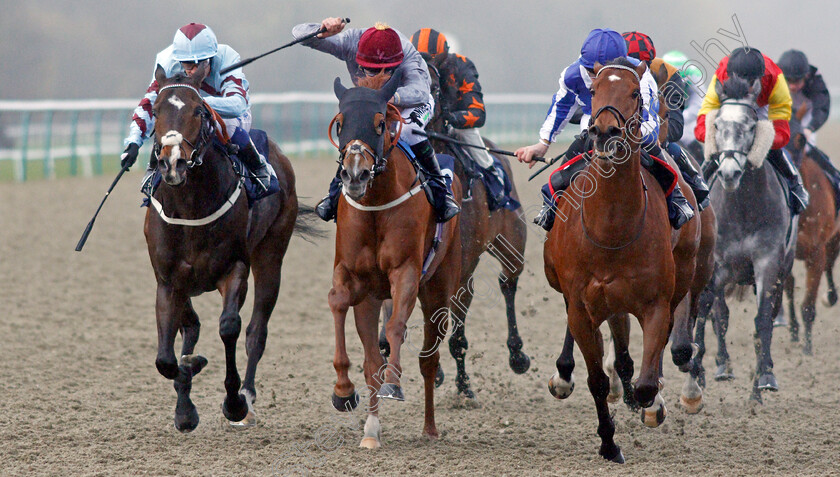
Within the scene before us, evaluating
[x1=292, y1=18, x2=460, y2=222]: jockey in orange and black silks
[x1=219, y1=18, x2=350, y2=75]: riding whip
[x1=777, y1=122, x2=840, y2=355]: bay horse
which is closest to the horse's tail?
[x1=292, y1=18, x2=460, y2=222]: jockey in orange and black silks

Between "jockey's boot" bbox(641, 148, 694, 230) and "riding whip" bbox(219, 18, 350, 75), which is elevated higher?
"riding whip" bbox(219, 18, 350, 75)

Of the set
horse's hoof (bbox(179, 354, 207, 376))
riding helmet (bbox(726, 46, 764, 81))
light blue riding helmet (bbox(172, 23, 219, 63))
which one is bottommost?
horse's hoof (bbox(179, 354, 207, 376))

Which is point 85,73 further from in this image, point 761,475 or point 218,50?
point 761,475

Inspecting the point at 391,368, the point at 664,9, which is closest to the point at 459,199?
the point at 391,368

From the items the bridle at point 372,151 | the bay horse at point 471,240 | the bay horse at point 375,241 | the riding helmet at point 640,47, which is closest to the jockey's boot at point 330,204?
the bay horse at point 375,241

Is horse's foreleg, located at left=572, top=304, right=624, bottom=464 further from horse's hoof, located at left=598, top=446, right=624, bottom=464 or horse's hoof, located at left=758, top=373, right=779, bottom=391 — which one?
horse's hoof, located at left=758, top=373, right=779, bottom=391

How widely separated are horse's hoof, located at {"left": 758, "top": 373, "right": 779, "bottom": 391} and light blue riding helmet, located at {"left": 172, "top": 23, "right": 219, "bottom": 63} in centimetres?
371

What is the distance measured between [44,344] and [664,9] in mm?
43169

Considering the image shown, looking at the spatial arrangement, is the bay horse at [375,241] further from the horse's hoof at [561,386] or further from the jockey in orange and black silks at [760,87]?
the jockey in orange and black silks at [760,87]

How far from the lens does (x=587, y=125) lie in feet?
17.1

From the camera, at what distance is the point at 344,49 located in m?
5.66

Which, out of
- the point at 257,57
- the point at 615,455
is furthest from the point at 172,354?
the point at 615,455

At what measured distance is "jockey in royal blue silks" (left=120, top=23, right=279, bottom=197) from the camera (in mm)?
5203

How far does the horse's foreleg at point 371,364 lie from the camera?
201 inches
